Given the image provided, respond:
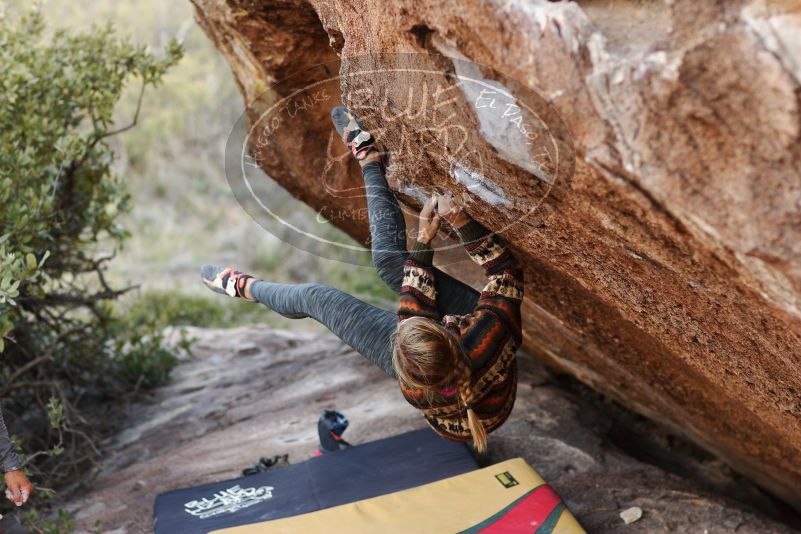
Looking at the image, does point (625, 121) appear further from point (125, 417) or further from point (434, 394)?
point (125, 417)

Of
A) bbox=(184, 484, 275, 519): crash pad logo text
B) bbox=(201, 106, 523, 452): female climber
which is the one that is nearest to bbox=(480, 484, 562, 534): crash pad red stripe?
bbox=(201, 106, 523, 452): female climber

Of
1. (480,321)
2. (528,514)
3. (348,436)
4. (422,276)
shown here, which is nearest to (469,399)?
(480,321)

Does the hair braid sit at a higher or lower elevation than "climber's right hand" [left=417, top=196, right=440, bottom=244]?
lower

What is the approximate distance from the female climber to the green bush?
66.0 inches

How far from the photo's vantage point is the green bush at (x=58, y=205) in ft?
12.9

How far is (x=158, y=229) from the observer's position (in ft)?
38.9

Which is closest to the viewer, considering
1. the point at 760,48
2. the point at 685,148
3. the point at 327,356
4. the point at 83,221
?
the point at 760,48

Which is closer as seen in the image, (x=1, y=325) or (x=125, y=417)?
(x=1, y=325)

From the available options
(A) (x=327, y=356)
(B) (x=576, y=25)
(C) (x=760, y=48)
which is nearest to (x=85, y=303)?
(A) (x=327, y=356)

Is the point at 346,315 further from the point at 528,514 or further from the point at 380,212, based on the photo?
the point at 528,514

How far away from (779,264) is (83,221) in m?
4.14

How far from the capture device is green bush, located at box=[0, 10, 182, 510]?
3918 mm

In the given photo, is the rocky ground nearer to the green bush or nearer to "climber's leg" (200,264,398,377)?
the green bush

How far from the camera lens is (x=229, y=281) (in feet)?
10.4
